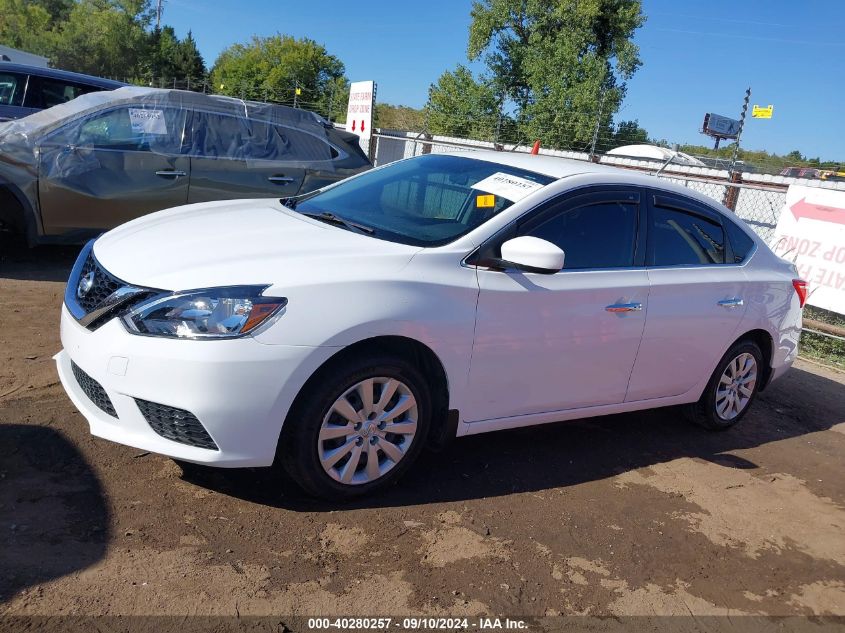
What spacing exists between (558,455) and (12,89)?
28.7 feet

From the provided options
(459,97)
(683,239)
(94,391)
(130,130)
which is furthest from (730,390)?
(459,97)

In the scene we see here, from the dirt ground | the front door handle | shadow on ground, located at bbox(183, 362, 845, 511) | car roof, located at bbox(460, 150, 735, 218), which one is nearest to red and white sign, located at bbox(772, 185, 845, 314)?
shadow on ground, located at bbox(183, 362, 845, 511)

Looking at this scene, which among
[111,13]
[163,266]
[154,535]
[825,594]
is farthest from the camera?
[111,13]

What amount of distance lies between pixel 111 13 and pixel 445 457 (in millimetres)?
68671

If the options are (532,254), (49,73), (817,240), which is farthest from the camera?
(49,73)

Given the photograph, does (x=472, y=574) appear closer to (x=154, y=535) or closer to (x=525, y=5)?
(x=154, y=535)

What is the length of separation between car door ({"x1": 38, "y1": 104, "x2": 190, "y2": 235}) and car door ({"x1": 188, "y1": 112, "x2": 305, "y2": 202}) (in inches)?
6.7

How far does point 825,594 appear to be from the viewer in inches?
140

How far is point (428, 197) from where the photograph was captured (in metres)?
4.32

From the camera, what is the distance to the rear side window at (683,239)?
4652 millimetres

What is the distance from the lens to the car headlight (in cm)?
309

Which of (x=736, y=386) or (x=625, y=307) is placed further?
(x=736, y=386)

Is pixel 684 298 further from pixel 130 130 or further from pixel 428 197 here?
pixel 130 130

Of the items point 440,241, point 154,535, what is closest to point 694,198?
point 440,241
